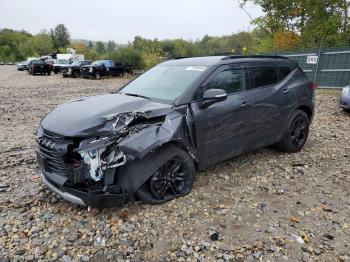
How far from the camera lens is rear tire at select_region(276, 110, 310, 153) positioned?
5352 mm

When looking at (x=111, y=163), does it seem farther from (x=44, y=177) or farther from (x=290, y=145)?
(x=290, y=145)

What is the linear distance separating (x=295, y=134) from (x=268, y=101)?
3.69 ft

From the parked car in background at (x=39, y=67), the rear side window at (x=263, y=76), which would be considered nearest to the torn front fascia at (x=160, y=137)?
the rear side window at (x=263, y=76)

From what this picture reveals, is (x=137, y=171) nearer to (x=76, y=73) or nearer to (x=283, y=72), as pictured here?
(x=283, y=72)

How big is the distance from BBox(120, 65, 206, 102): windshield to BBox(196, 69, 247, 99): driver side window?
0.20 metres

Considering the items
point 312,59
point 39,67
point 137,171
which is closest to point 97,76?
point 39,67

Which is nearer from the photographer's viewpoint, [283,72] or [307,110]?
[283,72]

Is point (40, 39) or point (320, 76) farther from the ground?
point (40, 39)

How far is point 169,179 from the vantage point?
12.3 ft

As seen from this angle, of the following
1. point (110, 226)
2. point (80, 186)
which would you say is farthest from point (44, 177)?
point (110, 226)

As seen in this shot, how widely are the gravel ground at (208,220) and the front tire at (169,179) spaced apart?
0.39 feet

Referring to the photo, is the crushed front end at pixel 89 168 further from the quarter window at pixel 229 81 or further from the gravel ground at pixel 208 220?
the quarter window at pixel 229 81

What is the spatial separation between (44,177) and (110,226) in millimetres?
1050

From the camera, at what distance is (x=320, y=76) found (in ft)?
47.8
